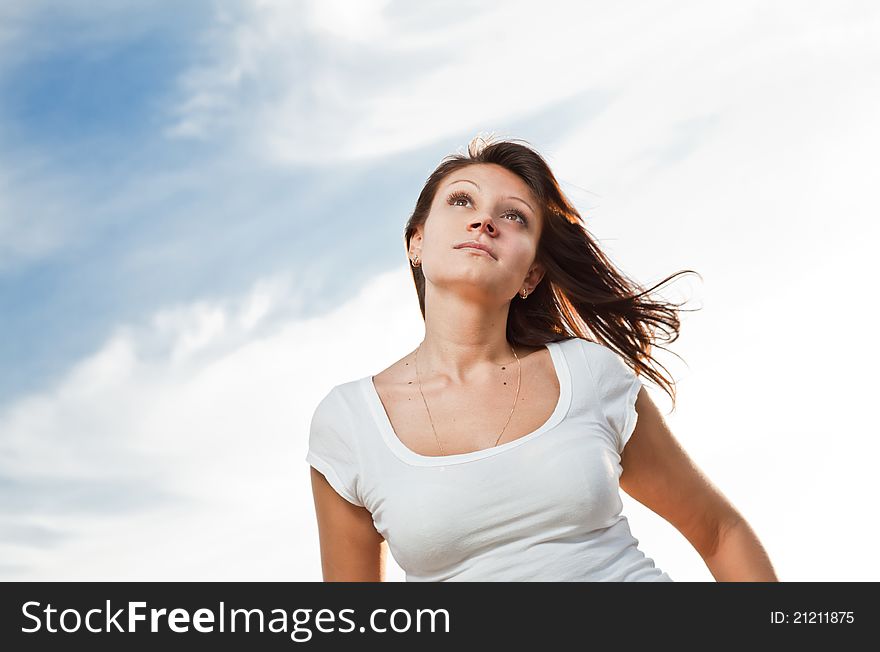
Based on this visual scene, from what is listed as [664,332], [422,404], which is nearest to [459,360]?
[422,404]

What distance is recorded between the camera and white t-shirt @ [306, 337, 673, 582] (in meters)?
2.54

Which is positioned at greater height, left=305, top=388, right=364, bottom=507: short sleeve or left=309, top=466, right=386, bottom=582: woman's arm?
left=305, top=388, right=364, bottom=507: short sleeve

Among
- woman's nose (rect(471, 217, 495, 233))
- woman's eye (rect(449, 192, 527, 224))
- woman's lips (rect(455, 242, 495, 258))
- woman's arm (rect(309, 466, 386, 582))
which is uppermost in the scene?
woman's eye (rect(449, 192, 527, 224))

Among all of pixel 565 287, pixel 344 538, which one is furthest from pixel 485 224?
pixel 344 538

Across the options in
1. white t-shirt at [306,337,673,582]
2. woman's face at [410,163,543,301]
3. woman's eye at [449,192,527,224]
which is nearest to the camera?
white t-shirt at [306,337,673,582]

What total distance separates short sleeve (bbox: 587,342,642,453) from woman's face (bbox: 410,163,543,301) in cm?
37

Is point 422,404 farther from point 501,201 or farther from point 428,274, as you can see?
point 501,201

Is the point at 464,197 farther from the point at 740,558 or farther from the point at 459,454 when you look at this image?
the point at 740,558

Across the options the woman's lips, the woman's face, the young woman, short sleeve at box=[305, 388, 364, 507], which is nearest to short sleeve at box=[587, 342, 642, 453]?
the young woman

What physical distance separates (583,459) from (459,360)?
58 centimetres

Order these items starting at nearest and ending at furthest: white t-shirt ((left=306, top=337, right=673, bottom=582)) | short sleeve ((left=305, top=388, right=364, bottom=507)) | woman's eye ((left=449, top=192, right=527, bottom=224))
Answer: white t-shirt ((left=306, top=337, right=673, bottom=582)) < short sleeve ((left=305, top=388, right=364, bottom=507)) < woman's eye ((left=449, top=192, right=527, bottom=224))

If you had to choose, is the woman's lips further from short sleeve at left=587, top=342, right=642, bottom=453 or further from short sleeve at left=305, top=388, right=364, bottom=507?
short sleeve at left=305, top=388, right=364, bottom=507

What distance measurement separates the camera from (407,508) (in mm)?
2588
